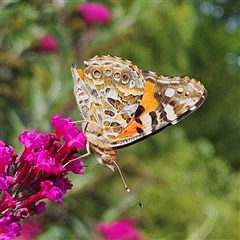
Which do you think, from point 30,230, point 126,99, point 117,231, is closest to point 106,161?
point 126,99

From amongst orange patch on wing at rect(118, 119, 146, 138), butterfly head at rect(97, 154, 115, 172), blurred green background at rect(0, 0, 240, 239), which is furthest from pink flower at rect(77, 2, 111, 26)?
butterfly head at rect(97, 154, 115, 172)

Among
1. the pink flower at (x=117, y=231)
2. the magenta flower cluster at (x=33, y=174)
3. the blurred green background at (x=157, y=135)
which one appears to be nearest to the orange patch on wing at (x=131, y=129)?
the blurred green background at (x=157, y=135)

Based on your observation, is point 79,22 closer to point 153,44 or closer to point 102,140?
point 102,140

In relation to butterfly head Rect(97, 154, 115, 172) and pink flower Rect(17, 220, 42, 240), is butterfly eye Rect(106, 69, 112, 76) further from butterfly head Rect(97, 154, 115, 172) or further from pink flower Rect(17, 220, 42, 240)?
pink flower Rect(17, 220, 42, 240)

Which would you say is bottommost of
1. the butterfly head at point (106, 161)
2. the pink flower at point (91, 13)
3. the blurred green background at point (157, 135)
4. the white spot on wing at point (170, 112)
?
the blurred green background at point (157, 135)

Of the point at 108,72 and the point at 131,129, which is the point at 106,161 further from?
the point at 108,72

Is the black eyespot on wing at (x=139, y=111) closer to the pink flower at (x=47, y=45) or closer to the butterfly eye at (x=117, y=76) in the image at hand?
the butterfly eye at (x=117, y=76)

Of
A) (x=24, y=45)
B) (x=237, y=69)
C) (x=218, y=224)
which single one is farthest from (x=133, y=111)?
(x=237, y=69)

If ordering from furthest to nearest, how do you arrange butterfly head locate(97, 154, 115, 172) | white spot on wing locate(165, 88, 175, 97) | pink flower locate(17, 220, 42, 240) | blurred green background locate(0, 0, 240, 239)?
blurred green background locate(0, 0, 240, 239)
pink flower locate(17, 220, 42, 240)
white spot on wing locate(165, 88, 175, 97)
butterfly head locate(97, 154, 115, 172)
